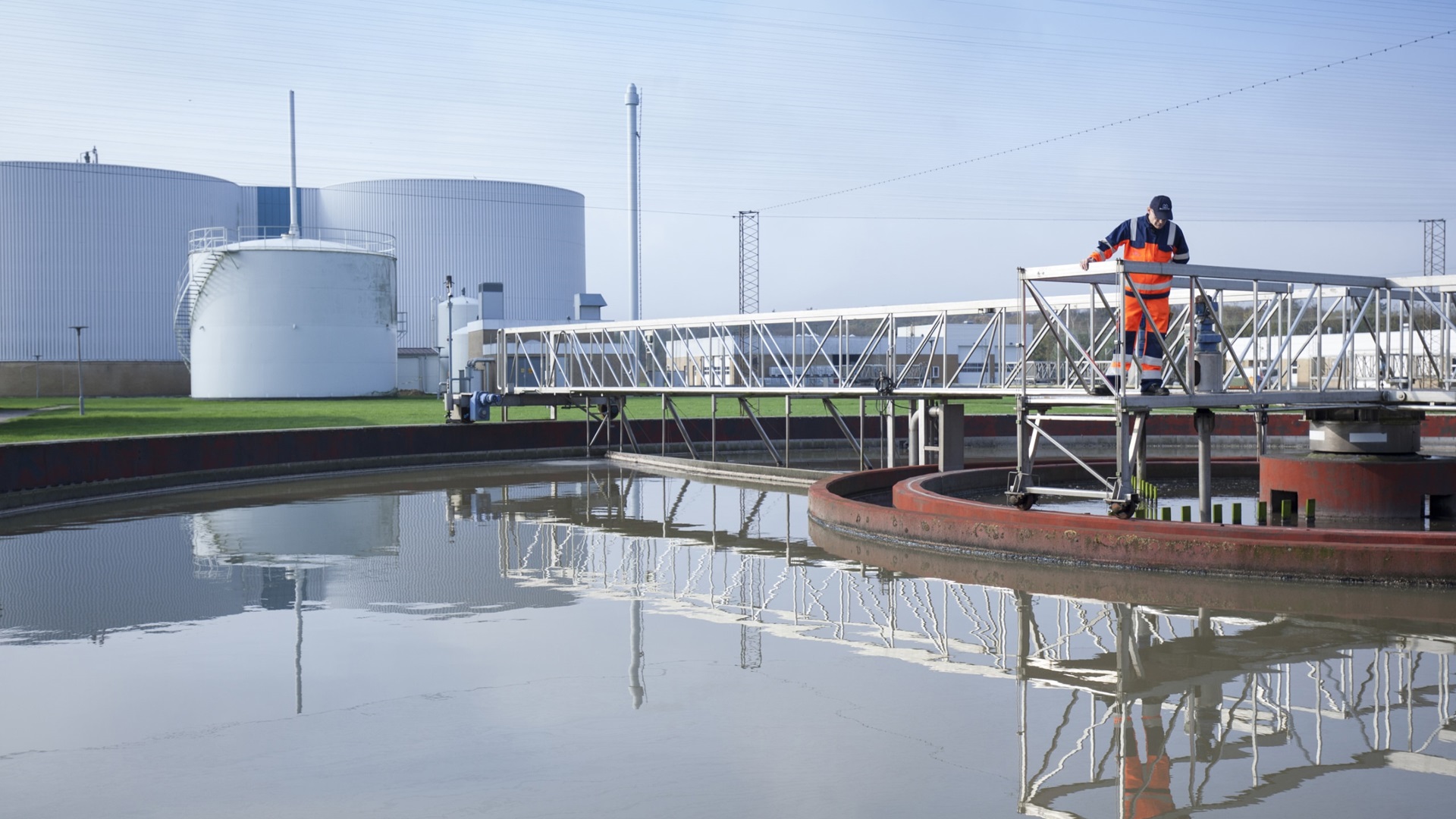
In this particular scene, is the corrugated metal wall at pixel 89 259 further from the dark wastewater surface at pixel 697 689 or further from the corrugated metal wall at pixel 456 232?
the dark wastewater surface at pixel 697 689

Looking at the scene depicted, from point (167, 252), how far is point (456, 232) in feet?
56.7

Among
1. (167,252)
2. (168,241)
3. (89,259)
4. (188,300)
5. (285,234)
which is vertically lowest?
(188,300)

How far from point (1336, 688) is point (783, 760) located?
13.5ft

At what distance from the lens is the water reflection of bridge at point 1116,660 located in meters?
7.04

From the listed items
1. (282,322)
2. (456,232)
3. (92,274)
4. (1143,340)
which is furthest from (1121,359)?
(92,274)

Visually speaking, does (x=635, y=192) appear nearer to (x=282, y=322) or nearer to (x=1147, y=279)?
(x=282, y=322)

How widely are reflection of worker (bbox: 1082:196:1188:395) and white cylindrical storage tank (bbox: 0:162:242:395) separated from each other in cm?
6988

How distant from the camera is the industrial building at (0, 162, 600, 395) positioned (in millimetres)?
72812

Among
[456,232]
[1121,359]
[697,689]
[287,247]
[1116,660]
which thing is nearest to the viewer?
[697,689]

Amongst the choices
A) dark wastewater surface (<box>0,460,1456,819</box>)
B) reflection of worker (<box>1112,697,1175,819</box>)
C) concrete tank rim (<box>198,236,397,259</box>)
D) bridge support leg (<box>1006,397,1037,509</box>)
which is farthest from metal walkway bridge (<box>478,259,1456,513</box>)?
concrete tank rim (<box>198,236,397,259</box>)

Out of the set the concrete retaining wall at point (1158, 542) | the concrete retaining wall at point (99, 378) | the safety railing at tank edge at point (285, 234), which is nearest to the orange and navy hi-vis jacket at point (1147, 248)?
the concrete retaining wall at point (1158, 542)

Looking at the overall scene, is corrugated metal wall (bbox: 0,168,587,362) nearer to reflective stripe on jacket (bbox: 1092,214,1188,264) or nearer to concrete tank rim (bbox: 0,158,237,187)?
concrete tank rim (bbox: 0,158,237,187)

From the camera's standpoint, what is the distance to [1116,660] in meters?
9.62

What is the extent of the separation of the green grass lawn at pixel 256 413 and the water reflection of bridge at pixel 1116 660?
1507 centimetres
